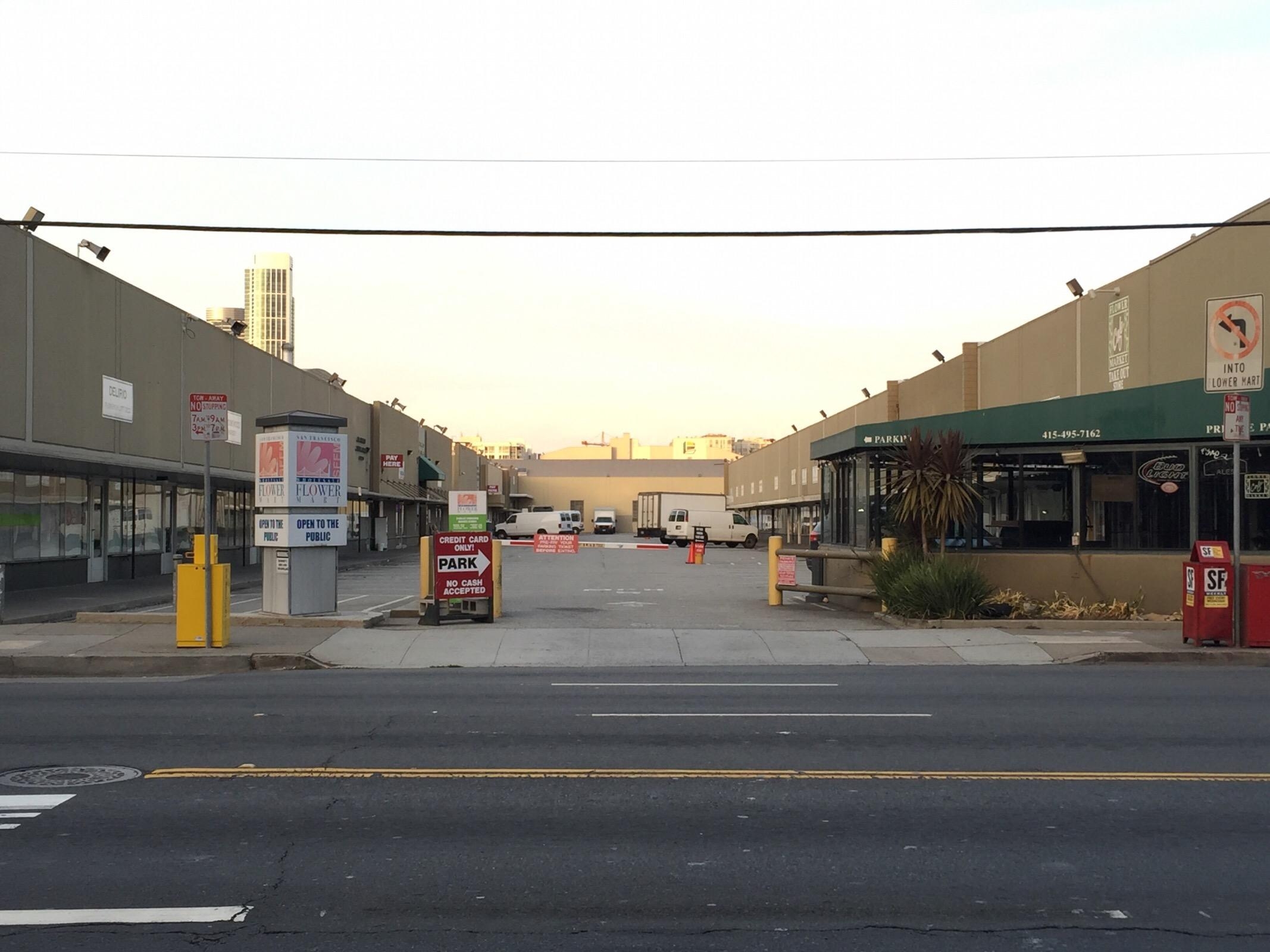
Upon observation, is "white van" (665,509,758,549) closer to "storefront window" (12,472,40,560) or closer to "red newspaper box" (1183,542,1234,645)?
"storefront window" (12,472,40,560)

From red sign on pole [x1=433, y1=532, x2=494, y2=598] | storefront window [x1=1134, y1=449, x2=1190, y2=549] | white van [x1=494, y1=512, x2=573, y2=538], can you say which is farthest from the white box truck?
red sign on pole [x1=433, y1=532, x2=494, y2=598]

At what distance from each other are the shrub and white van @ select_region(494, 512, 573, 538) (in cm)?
5984

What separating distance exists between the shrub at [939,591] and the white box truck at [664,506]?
49706mm

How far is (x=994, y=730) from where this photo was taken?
35.2 ft

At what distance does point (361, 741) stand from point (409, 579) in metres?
23.7

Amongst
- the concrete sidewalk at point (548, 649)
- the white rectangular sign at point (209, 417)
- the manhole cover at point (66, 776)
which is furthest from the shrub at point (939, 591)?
the manhole cover at point (66, 776)

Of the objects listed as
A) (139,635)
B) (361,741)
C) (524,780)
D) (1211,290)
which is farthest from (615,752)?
(1211,290)

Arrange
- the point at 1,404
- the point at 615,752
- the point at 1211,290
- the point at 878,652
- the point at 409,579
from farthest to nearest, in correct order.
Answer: the point at 409,579, the point at 1211,290, the point at 1,404, the point at 878,652, the point at 615,752

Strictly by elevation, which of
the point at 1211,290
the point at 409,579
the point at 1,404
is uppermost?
the point at 1211,290

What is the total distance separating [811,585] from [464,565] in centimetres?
723

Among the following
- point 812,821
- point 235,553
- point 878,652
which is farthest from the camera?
point 235,553

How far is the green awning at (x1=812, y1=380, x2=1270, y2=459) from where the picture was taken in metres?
19.8

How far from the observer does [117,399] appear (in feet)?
89.4

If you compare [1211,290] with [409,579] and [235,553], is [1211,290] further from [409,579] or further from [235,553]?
[235,553]
